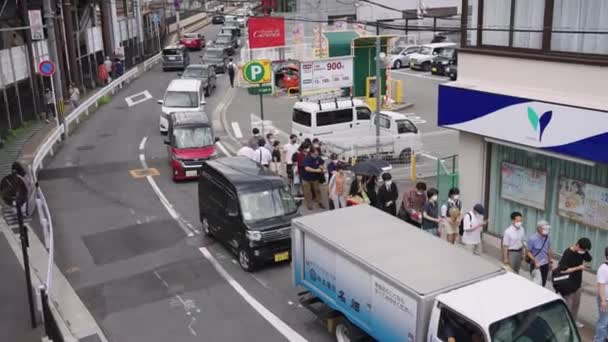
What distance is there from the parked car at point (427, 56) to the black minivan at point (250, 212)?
32.8 m

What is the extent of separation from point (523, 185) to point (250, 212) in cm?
621

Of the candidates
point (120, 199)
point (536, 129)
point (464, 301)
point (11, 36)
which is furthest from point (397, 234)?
point (11, 36)

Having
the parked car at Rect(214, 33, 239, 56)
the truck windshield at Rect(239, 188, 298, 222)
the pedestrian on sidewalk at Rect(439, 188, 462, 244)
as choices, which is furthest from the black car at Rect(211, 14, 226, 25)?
the pedestrian on sidewalk at Rect(439, 188, 462, 244)

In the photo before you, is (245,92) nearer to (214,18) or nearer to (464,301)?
(464,301)

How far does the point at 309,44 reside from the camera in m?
47.5

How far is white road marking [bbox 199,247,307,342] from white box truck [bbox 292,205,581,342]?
61cm

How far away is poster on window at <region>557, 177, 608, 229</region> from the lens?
12.3m

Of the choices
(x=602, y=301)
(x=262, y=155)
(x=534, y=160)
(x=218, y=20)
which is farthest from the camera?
(x=218, y=20)

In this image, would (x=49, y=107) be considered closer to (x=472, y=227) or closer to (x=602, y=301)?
(x=472, y=227)

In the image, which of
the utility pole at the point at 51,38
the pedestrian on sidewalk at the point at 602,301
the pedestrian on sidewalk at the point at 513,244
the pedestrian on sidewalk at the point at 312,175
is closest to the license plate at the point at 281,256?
the pedestrian on sidewalk at the point at 312,175

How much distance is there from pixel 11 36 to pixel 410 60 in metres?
28.7

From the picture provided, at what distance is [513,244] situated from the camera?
38.0 feet

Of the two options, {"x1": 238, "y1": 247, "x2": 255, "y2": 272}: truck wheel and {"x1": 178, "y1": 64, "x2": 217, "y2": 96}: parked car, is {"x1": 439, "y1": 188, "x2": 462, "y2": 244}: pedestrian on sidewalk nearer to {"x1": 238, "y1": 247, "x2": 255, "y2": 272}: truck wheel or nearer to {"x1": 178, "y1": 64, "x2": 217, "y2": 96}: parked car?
{"x1": 238, "y1": 247, "x2": 255, "y2": 272}: truck wheel

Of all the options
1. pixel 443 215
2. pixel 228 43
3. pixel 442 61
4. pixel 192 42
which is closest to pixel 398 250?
pixel 443 215
